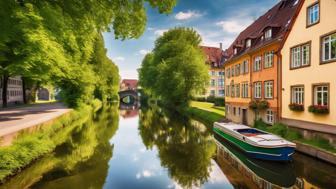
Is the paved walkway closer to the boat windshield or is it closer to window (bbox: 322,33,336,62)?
the boat windshield

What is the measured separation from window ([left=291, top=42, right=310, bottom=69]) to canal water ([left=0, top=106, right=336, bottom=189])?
20.4 ft

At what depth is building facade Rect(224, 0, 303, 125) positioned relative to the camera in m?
18.0

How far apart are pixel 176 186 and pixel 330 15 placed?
12.5 m

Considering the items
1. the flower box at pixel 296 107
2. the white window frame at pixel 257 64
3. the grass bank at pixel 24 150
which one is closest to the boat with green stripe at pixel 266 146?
the flower box at pixel 296 107

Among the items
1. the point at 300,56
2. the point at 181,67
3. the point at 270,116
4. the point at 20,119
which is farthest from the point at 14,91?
the point at 300,56

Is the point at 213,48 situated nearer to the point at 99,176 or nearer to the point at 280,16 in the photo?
the point at 280,16

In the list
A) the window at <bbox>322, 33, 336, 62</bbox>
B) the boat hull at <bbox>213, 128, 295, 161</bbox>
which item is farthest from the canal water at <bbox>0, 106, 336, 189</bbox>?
the window at <bbox>322, 33, 336, 62</bbox>

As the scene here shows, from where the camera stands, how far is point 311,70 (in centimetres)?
1417

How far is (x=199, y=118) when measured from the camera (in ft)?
101

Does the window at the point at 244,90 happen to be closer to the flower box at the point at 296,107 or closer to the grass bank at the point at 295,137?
the grass bank at the point at 295,137

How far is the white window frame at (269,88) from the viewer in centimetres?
1879

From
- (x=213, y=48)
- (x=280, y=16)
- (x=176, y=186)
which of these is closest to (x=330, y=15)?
(x=280, y=16)

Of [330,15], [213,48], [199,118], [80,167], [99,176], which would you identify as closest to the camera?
[99,176]

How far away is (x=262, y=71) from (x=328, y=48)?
7225 millimetres
